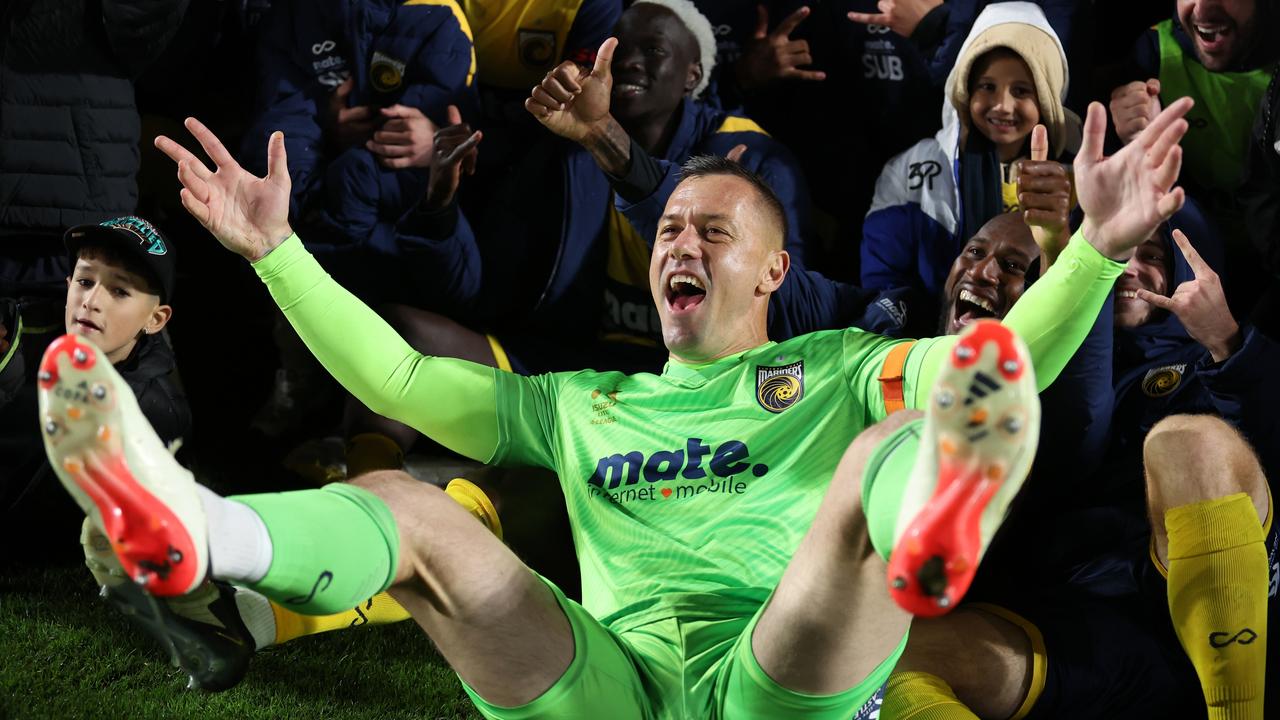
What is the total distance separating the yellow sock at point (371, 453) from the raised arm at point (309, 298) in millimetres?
916

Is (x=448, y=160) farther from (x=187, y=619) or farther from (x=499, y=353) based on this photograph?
(x=187, y=619)

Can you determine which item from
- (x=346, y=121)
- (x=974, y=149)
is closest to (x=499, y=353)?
(x=346, y=121)

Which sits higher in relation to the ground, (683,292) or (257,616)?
(683,292)

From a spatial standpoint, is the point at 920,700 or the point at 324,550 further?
the point at 920,700

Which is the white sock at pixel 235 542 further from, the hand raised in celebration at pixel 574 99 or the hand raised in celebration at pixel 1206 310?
the hand raised in celebration at pixel 1206 310

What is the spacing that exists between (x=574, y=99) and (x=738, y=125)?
58cm

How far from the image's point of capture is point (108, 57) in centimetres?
321

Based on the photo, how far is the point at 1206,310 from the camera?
256cm

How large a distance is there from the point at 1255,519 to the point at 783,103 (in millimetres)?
1787

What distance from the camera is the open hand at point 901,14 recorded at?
3359 mm

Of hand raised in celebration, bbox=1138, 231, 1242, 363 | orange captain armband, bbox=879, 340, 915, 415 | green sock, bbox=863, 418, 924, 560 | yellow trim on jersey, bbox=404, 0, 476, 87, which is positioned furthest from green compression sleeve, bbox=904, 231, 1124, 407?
yellow trim on jersey, bbox=404, 0, 476, 87

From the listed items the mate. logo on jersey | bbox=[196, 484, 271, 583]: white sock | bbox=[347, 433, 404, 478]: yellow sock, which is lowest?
bbox=[347, 433, 404, 478]: yellow sock

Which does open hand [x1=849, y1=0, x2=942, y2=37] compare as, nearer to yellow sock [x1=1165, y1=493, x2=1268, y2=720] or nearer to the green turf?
yellow sock [x1=1165, y1=493, x2=1268, y2=720]

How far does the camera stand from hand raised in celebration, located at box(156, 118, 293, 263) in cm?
218
